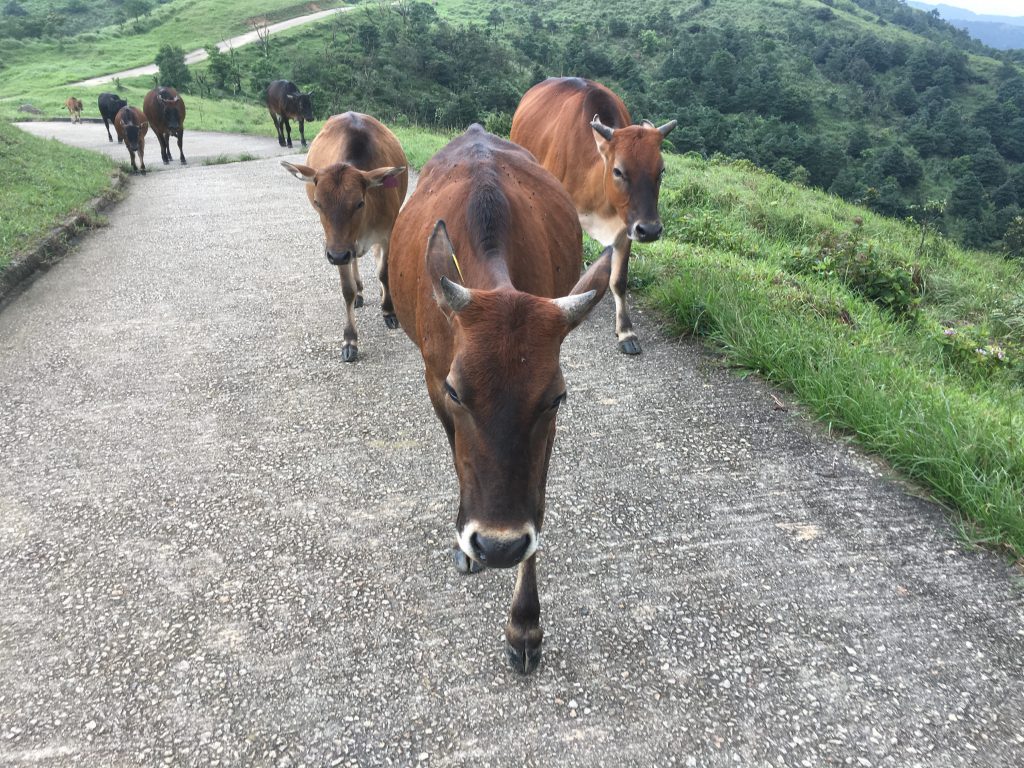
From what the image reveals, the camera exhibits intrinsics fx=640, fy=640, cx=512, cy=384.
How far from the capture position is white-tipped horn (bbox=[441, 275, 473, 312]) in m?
2.00

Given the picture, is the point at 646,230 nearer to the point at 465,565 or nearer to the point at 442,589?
the point at 465,565

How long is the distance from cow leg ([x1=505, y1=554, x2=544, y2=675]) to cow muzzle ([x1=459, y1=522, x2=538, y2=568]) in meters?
0.54

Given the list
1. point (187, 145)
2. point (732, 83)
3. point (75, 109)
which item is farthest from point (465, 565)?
point (732, 83)

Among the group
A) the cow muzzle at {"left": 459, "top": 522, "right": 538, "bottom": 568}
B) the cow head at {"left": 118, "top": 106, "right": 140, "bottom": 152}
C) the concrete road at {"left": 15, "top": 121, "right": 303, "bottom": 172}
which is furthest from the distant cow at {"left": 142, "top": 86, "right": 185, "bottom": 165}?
the cow muzzle at {"left": 459, "top": 522, "right": 538, "bottom": 568}

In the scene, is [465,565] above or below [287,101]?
below

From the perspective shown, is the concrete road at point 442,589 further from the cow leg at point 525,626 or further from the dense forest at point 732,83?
the dense forest at point 732,83

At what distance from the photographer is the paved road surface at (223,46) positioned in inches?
1318

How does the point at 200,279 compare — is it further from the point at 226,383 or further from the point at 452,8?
the point at 452,8

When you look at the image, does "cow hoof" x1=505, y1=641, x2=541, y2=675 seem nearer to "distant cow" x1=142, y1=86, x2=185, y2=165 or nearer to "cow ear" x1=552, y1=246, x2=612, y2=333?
"cow ear" x1=552, y1=246, x2=612, y2=333

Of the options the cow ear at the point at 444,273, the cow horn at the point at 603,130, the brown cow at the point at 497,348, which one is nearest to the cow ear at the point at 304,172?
the brown cow at the point at 497,348

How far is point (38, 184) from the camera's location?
9328mm

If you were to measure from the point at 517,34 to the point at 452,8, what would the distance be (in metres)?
24.1

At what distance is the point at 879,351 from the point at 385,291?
391 cm

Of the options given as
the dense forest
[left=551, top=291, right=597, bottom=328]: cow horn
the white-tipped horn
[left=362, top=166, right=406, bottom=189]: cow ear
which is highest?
the white-tipped horn
